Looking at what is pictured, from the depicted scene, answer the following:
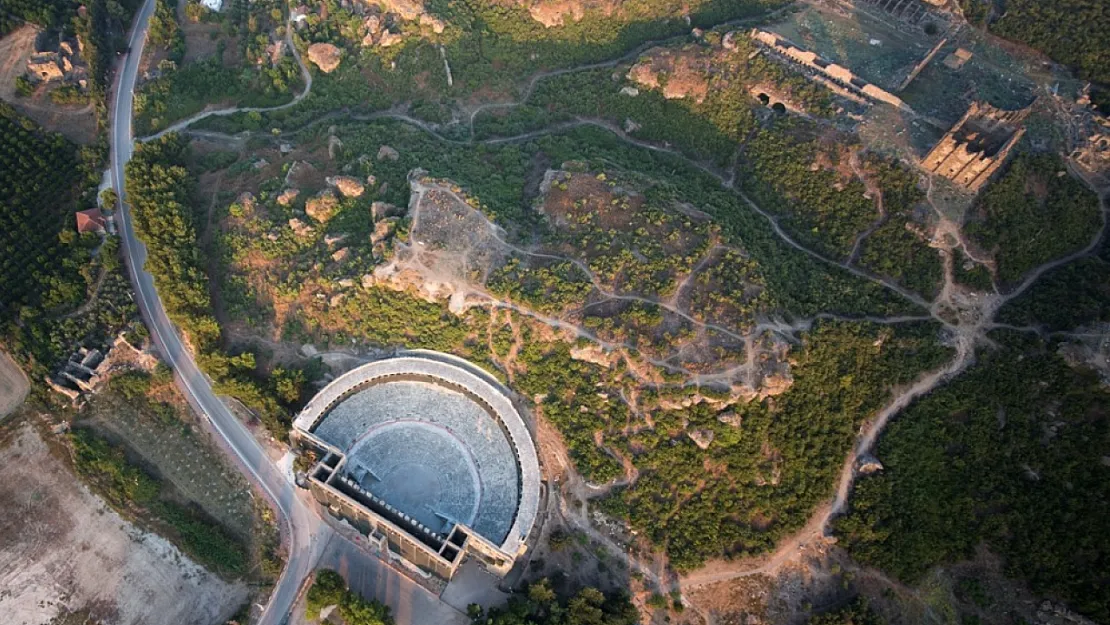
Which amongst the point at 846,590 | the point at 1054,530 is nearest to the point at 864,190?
the point at 1054,530

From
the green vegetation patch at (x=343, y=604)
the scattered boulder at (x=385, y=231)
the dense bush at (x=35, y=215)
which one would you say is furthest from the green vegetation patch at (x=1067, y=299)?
the dense bush at (x=35, y=215)

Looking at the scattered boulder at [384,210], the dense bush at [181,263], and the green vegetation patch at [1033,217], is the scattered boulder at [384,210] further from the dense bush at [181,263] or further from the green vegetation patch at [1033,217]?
the green vegetation patch at [1033,217]

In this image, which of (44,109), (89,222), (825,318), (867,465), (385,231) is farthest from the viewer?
(44,109)

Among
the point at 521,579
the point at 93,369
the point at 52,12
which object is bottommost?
the point at 93,369

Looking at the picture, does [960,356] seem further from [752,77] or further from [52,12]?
[52,12]

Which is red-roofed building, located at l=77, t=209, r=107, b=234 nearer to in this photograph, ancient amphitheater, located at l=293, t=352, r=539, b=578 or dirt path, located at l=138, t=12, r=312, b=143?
dirt path, located at l=138, t=12, r=312, b=143

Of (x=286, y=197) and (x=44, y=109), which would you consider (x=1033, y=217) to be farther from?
(x=44, y=109)

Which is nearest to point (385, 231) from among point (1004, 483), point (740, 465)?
point (740, 465)
